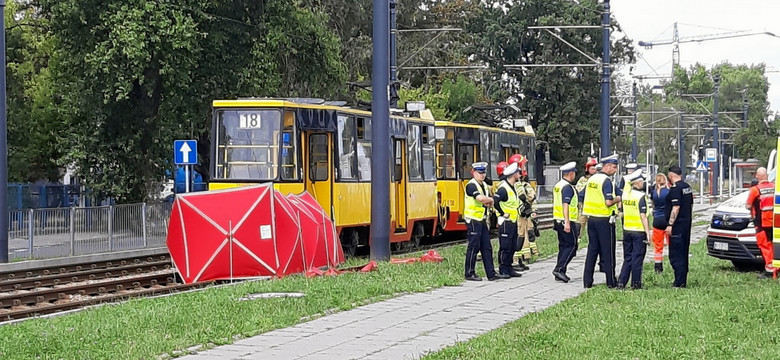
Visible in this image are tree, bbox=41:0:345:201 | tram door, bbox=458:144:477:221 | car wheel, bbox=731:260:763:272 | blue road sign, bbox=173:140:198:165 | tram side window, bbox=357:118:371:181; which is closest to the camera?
car wheel, bbox=731:260:763:272

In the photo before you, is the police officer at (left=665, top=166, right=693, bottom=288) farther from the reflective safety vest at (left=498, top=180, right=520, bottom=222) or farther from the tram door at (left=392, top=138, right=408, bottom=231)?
the tram door at (left=392, top=138, right=408, bottom=231)

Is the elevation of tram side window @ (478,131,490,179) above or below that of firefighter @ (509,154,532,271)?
above

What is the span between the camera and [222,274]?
1855 cm

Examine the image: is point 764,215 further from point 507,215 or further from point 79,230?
point 79,230

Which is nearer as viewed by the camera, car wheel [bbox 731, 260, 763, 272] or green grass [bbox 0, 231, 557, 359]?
green grass [bbox 0, 231, 557, 359]

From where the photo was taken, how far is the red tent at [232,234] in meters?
18.3

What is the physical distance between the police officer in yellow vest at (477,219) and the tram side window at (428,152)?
10.1 metres

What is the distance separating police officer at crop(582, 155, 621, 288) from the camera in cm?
1602

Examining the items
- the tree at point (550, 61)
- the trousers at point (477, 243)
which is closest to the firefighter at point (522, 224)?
the trousers at point (477, 243)

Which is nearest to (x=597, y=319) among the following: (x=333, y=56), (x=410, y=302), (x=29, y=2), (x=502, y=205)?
(x=410, y=302)

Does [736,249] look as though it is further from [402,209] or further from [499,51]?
[499,51]

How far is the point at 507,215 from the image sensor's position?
17.6 metres

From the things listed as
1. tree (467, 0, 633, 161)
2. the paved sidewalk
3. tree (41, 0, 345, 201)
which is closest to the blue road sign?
tree (41, 0, 345, 201)

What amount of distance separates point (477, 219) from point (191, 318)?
5.99 metres
